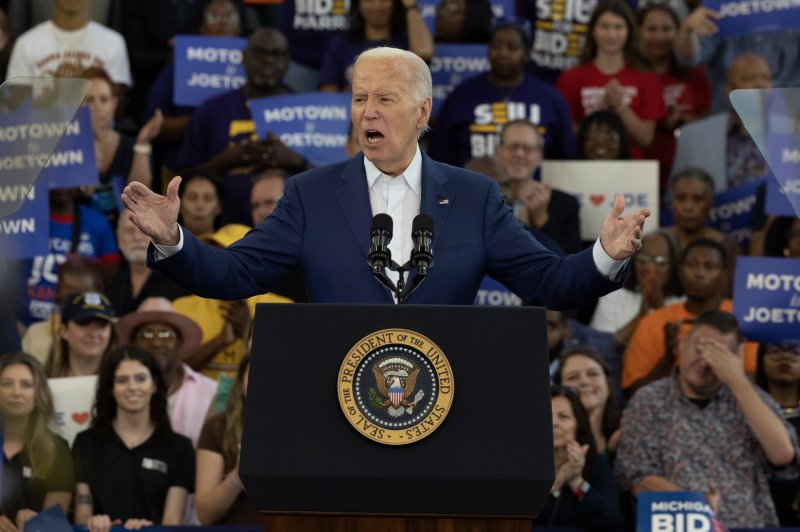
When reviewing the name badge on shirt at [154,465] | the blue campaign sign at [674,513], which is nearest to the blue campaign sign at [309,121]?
the name badge on shirt at [154,465]

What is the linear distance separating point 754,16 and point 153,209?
20.2 ft

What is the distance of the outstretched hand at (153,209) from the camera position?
318 centimetres

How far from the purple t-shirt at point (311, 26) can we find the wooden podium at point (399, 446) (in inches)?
258

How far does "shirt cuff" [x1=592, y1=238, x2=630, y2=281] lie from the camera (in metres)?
3.27

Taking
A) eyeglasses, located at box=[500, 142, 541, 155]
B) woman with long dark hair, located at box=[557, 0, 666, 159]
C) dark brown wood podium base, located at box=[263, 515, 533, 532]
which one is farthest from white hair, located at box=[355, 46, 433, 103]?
woman with long dark hair, located at box=[557, 0, 666, 159]

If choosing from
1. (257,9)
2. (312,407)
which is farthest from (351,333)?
(257,9)

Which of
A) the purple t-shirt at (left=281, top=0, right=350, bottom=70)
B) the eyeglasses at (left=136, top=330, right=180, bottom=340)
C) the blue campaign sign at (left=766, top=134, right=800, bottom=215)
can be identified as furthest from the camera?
the purple t-shirt at (left=281, top=0, right=350, bottom=70)

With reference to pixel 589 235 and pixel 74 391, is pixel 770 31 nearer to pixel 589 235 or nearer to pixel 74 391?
pixel 589 235

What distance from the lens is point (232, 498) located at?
229 inches

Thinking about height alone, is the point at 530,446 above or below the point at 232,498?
above

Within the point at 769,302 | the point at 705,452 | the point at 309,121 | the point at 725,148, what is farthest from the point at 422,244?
the point at 725,148

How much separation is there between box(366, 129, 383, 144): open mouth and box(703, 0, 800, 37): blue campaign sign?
5.69 m

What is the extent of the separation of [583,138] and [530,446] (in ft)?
19.1

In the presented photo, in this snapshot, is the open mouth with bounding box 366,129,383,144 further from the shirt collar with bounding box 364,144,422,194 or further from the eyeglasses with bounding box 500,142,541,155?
the eyeglasses with bounding box 500,142,541,155
